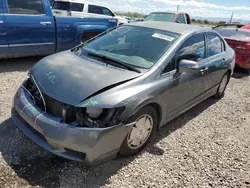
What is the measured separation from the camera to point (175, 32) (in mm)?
3535

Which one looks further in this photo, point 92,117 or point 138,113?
point 138,113

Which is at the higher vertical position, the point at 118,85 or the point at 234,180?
the point at 118,85

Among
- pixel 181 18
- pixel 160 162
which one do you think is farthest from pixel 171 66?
pixel 181 18

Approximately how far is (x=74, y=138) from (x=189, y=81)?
6.57 ft

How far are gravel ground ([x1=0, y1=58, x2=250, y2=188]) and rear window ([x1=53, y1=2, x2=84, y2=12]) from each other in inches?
272

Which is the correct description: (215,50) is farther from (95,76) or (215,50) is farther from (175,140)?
(95,76)

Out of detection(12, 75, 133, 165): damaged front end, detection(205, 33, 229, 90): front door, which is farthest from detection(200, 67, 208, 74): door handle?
detection(12, 75, 133, 165): damaged front end

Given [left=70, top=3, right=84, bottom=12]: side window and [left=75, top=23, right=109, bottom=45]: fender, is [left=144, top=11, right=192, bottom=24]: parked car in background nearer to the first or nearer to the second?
[left=70, top=3, right=84, bottom=12]: side window

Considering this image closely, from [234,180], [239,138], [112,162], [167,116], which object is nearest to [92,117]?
[112,162]

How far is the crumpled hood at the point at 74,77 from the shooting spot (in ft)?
8.19

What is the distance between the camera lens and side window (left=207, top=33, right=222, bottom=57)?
4.24m

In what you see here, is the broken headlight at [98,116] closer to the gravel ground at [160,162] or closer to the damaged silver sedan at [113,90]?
the damaged silver sedan at [113,90]

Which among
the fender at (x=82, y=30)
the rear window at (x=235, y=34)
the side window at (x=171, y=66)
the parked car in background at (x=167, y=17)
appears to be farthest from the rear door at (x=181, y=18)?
the side window at (x=171, y=66)

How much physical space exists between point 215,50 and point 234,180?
2.54 m
